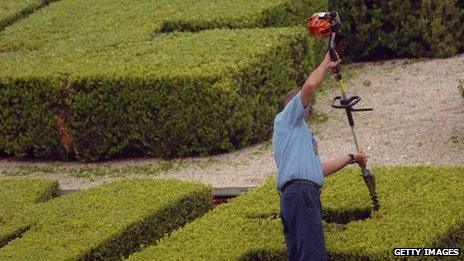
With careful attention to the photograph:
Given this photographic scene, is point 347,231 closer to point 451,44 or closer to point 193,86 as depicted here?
point 193,86

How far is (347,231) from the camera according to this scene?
11461 mm

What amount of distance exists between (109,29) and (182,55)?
272 cm

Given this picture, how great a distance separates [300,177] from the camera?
1065 centimetres

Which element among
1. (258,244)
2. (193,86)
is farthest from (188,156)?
(258,244)

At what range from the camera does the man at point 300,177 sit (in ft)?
34.6

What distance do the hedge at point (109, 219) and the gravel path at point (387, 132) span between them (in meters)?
1.86

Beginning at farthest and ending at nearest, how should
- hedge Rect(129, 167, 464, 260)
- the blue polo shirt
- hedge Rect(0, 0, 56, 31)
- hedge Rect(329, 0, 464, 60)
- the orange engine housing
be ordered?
1. hedge Rect(0, 0, 56, 31)
2. hedge Rect(329, 0, 464, 60)
3. hedge Rect(129, 167, 464, 260)
4. the orange engine housing
5. the blue polo shirt

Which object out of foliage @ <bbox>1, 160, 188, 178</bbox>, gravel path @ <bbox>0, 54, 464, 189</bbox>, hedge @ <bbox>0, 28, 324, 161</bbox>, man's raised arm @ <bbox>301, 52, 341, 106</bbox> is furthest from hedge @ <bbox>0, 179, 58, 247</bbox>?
man's raised arm @ <bbox>301, 52, 341, 106</bbox>

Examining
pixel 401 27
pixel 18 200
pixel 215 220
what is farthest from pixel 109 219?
pixel 401 27

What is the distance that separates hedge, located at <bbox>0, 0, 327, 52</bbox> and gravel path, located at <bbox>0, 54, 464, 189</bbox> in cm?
137

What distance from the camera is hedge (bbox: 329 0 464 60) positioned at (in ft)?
63.2

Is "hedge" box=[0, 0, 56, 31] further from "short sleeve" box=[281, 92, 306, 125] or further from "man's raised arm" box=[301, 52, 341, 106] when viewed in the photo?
"man's raised arm" box=[301, 52, 341, 106]

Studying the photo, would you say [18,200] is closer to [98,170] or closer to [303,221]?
[98,170]

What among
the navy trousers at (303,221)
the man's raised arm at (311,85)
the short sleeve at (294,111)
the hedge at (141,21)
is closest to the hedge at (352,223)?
the navy trousers at (303,221)
